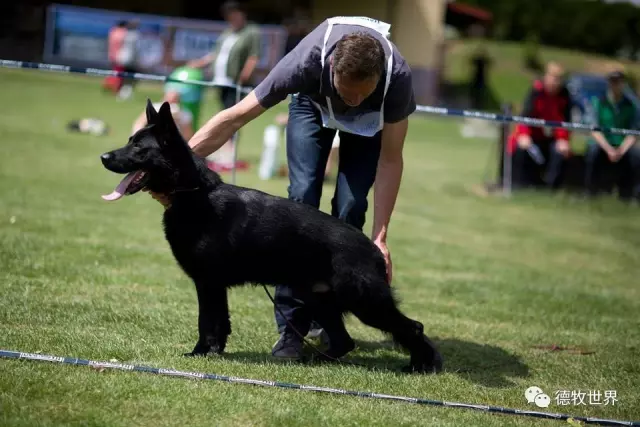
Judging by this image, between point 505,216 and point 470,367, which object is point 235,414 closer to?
point 470,367

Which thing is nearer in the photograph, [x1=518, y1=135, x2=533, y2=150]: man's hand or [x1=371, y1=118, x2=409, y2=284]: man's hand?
[x1=371, y1=118, x2=409, y2=284]: man's hand

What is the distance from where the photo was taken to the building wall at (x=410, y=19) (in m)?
34.2

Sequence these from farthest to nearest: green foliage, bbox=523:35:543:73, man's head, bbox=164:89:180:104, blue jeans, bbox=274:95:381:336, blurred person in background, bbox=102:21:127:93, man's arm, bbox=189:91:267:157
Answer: green foliage, bbox=523:35:543:73
blurred person in background, bbox=102:21:127:93
man's head, bbox=164:89:180:104
blue jeans, bbox=274:95:381:336
man's arm, bbox=189:91:267:157

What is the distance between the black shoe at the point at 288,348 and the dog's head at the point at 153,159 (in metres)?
1.23

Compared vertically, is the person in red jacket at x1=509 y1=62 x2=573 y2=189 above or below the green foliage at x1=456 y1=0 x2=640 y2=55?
below

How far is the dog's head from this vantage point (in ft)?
14.3

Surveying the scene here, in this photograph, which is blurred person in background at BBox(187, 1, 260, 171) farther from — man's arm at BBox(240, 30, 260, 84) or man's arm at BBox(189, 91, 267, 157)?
man's arm at BBox(189, 91, 267, 157)

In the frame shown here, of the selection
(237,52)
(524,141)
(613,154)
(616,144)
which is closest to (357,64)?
(237,52)

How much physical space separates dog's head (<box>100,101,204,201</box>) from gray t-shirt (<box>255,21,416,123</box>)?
546 mm

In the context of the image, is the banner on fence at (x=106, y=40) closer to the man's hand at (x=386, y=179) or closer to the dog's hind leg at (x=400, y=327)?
the man's hand at (x=386, y=179)

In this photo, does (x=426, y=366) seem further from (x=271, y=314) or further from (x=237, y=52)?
(x=237, y=52)

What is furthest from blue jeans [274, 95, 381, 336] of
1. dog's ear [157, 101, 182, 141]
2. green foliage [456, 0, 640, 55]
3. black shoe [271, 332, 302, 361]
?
green foliage [456, 0, 640, 55]

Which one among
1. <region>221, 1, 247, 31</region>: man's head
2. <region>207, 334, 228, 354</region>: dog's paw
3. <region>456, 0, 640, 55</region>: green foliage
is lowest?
<region>207, 334, 228, 354</region>: dog's paw

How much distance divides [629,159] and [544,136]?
1.45 metres
